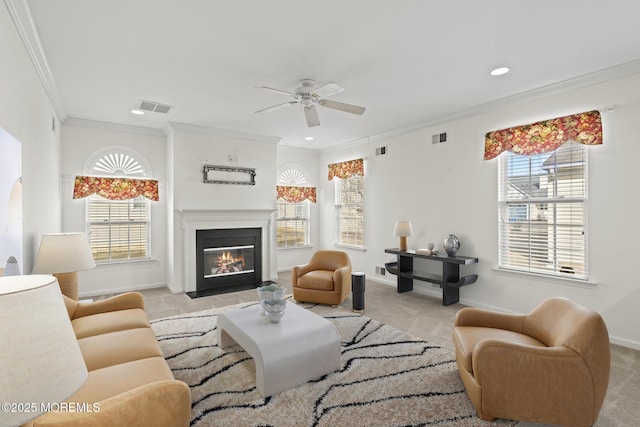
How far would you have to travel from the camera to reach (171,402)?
1627 mm

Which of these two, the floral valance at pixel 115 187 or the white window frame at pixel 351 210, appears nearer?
the floral valance at pixel 115 187

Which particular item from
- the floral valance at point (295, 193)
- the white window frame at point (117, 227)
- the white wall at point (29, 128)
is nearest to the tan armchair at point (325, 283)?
the floral valance at point (295, 193)

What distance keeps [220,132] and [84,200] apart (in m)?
2.28

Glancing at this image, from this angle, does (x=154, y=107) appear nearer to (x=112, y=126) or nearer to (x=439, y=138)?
(x=112, y=126)

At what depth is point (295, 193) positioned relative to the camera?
7031 millimetres

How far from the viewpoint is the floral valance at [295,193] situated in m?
6.89

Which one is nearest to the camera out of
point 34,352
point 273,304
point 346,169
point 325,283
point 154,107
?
point 34,352

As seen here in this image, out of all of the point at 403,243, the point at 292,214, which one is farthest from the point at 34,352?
the point at 292,214

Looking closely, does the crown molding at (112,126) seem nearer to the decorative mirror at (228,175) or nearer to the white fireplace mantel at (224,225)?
the decorative mirror at (228,175)

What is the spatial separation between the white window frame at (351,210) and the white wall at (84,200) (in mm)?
3264

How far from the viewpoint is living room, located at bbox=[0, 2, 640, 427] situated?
321 centimetres

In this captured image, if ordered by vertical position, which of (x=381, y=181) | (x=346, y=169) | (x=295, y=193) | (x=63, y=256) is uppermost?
(x=346, y=169)

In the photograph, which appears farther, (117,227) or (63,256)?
(117,227)

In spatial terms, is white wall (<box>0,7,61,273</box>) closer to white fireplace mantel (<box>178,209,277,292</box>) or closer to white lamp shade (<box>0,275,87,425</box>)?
white fireplace mantel (<box>178,209,277,292</box>)
